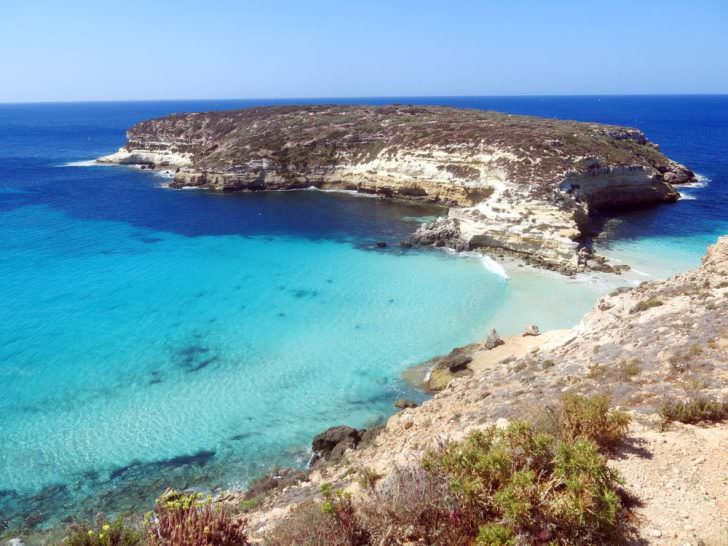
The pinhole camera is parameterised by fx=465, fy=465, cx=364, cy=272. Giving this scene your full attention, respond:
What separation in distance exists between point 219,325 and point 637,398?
61.9 feet

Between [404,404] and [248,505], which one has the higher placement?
[248,505]

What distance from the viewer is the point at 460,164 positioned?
47656 millimetres

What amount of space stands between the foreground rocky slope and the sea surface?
3502 mm

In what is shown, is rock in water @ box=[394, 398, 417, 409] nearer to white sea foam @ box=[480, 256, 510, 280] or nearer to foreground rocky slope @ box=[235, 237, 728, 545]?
foreground rocky slope @ box=[235, 237, 728, 545]

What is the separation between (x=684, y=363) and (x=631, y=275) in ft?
63.3

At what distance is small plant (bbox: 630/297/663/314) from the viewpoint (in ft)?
51.6

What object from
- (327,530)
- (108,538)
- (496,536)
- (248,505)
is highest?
(496,536)

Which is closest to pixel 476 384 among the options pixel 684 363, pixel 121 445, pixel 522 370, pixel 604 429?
pixel 522 370

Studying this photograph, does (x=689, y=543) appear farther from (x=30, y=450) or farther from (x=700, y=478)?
(x=30, y=450)

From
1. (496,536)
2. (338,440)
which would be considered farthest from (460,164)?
(496,536)

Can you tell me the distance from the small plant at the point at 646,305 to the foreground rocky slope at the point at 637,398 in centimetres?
4

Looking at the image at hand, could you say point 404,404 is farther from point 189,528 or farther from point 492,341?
point 189,528

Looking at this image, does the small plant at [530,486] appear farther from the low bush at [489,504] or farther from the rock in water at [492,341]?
the rock in water at [492,341]

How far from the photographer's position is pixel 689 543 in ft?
19.5
